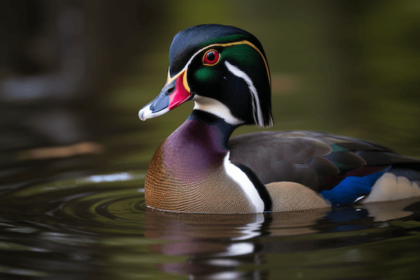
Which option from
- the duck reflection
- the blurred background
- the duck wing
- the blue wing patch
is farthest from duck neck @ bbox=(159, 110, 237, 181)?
the blurred background

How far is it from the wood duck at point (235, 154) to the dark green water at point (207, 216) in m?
0.16

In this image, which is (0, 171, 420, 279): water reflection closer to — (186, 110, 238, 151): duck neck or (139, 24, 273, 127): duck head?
(186, 110, 238, 151): duck neck

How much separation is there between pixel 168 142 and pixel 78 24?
9.40 metres

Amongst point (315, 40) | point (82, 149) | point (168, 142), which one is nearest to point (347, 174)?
point (168, 142)

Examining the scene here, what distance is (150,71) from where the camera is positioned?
41.5 feet

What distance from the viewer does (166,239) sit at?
473cm

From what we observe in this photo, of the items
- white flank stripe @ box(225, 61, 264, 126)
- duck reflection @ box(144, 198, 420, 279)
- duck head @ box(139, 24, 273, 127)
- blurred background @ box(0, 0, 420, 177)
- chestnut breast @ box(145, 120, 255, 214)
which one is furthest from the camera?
blurred background @ box(0, 0, 420, 177)

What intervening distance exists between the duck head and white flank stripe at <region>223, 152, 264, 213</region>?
19.0 inches

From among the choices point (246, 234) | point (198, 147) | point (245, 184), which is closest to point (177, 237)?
point (246, 234)

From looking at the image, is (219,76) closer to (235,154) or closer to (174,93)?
(174,93)

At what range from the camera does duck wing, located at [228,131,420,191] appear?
213 inches

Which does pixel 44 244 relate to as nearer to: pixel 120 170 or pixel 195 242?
pixel 195 242

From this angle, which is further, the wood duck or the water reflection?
the wood duck

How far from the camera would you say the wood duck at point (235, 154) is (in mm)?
5305
